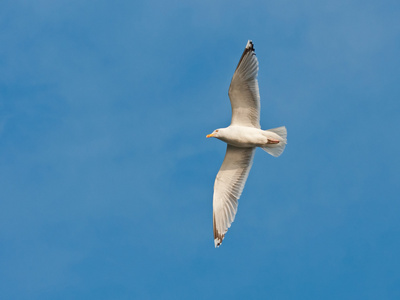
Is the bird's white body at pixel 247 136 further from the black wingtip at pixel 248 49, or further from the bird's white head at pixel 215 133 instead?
the black wingtip at pixel 248 49

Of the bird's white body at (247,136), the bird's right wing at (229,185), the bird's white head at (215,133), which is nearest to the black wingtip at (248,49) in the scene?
the bird's white body at (247,136)

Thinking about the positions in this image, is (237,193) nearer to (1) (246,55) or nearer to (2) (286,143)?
(2) (286,143)

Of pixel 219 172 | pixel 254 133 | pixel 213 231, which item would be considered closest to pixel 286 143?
pixel 254 133

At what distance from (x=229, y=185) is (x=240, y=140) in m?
1.04

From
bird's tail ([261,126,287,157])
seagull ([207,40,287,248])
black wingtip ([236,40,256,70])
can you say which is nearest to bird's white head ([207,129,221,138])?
seagull ([207,40,287,248])

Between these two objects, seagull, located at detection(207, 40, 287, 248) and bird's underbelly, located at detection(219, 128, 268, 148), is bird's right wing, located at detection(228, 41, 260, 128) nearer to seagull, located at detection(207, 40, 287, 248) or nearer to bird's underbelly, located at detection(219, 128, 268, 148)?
seagull, located at detection(207, 40, 287, 248)

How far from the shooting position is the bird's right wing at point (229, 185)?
1170 centimetres

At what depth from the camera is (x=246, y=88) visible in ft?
36.5

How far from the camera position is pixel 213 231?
1170cm

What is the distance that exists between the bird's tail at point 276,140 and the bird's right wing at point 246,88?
1.14 feet

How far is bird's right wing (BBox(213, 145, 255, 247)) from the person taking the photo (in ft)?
38.4

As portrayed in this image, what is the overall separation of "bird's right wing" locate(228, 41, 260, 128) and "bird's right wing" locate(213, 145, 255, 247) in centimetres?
82

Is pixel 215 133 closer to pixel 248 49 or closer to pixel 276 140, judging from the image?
pixel 276 140

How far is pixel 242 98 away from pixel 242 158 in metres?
1.32
